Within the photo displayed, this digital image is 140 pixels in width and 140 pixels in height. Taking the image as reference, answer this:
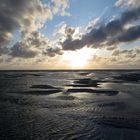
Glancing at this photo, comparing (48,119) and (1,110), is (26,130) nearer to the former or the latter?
(48,119)

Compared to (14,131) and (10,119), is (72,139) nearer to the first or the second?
(14,131)

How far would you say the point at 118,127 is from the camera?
15.4 m

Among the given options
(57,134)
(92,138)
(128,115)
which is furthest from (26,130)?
(128,115)

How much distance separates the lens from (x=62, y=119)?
17.8m

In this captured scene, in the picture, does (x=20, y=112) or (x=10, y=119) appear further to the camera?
(x=20, y=112)

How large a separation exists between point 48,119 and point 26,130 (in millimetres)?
3441

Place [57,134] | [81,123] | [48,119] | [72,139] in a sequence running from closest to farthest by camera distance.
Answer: [72,139], [57,134], [81,123], [48,119]

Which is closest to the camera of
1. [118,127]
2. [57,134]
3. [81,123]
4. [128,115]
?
[57,134]

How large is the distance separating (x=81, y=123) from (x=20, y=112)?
7069 mm

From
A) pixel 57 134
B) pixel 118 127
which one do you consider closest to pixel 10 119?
pixel 57 134

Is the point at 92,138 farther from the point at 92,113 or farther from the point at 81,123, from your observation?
the point at 92,113

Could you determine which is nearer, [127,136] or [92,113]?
[127,136]

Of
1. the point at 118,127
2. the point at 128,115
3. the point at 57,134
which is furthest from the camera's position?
the point at 128,115

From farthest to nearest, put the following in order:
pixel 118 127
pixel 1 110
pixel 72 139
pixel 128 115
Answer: pixel 1 110
pixel 128 115
pixel 118 127
pixel 72 139
